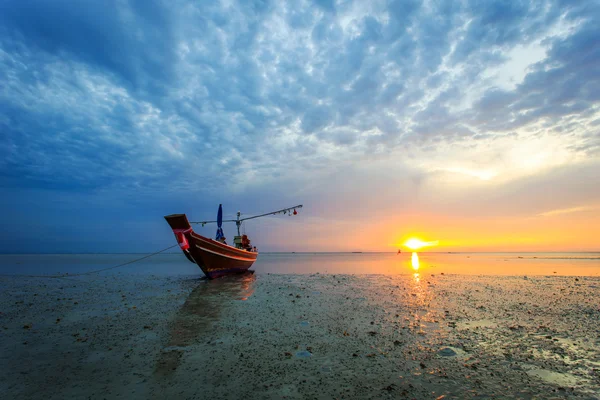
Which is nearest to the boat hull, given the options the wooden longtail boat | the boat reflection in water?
the wooden longtail boat

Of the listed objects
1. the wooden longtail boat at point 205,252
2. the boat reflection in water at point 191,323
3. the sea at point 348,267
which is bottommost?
the sea at point 348,267

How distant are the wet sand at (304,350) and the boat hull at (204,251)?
9496mm

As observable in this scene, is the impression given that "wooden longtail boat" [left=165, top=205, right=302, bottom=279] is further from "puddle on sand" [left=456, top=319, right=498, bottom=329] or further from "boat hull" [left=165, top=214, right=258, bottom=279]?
"puddle on sand" [left=456, top=319, right=498, bottom=329]

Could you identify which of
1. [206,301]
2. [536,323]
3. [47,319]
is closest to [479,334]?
[536,323]

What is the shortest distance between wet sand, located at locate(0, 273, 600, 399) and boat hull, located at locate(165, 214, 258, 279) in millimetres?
9496

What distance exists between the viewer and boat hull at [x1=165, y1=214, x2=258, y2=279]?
21.1m

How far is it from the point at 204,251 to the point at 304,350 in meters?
18.3

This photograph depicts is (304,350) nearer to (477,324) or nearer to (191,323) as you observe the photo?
(191,323)

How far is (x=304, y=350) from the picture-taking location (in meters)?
6.34

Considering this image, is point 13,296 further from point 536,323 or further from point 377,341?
point 536,323

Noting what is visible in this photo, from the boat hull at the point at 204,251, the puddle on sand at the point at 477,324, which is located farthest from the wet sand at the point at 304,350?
the boat hull at the point at 204,251

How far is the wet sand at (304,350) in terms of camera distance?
4.59 metres

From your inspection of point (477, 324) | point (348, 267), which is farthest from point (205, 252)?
point (348, 267)

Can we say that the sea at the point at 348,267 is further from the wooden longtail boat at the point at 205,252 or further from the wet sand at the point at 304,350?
the wet sand at the point at 304,350
